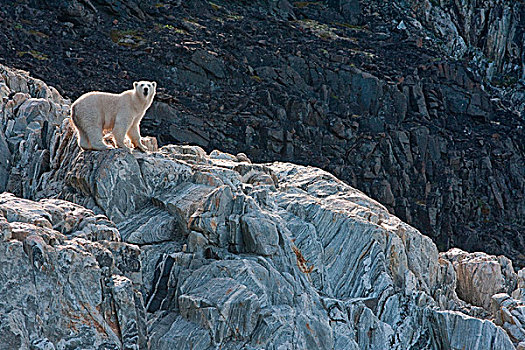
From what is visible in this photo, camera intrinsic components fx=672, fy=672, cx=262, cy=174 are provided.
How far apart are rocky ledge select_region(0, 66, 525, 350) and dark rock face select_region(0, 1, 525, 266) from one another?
2473 centimetres

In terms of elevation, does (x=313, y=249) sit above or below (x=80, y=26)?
above

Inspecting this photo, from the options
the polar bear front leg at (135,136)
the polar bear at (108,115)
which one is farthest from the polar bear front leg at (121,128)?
the polar bear front leg at (135,136)

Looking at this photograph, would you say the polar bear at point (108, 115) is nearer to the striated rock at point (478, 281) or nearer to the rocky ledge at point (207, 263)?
the rocky ledge at point (207, 263)

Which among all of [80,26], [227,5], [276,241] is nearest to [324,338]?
[276,241]

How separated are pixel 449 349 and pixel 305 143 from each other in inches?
1227

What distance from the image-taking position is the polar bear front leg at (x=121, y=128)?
14938 millimetres

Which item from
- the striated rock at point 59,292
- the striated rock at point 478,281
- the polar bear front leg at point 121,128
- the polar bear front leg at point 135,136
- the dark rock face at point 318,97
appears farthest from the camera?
the dark rock face at point 318,97

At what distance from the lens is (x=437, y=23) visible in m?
71.1

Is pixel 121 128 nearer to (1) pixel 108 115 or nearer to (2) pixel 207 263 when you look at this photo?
(1) pixel 108 115

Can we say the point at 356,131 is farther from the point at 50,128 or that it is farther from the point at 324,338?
the point at 324,338

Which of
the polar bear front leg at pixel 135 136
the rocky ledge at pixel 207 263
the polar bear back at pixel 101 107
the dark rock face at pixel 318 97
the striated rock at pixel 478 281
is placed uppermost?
the polar bear back at pixel 101 107

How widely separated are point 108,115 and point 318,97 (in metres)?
36.0

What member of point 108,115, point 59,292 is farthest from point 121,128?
point 59,292

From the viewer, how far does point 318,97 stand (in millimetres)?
50031
